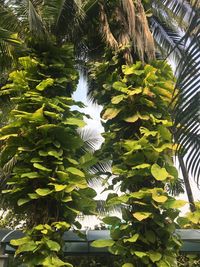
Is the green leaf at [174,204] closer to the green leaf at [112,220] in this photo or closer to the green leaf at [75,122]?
the green leaf at [112,220]

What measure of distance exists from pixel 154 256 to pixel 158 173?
1347mm

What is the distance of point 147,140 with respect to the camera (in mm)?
7559

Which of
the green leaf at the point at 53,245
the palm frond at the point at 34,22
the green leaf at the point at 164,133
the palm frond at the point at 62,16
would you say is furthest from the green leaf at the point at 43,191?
the palm frond at the point at 62,16

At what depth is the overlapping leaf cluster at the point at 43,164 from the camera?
275 inches

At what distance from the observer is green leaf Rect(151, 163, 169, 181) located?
7129 mm

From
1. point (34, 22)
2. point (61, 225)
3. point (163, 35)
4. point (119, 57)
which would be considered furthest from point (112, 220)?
point (163, 35)

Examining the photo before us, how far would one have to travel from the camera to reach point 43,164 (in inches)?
294

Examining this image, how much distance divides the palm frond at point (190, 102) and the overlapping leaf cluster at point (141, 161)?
398cm

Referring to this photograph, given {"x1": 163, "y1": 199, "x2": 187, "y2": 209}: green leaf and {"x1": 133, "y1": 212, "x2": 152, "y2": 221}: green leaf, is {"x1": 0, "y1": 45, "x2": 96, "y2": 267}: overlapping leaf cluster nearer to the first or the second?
{"x1": 133, "y1": 212, "x2": 152, "y2": 221}: green leaf

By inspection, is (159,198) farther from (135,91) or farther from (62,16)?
(62,16)

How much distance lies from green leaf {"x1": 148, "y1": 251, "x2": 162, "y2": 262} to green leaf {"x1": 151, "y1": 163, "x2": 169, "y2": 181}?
1.20 metres

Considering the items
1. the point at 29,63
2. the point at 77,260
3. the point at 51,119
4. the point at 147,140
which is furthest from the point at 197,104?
the point at 77,260

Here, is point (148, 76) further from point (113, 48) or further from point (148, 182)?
point (148, 182)

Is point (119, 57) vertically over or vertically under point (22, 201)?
over
